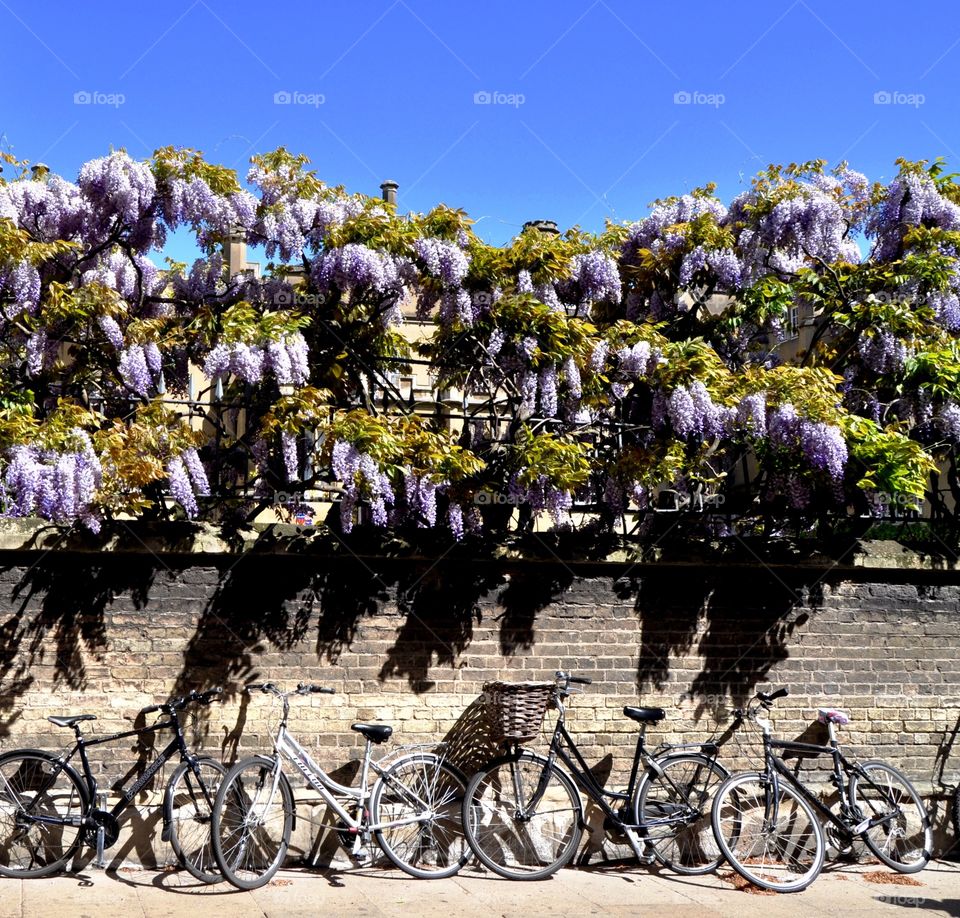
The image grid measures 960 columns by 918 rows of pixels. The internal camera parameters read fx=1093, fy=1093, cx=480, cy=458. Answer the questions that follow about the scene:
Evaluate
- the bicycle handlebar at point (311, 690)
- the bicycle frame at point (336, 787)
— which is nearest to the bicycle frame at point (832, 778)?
the bicycle frame at point (336, 787)

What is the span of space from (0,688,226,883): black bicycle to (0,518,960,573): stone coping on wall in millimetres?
1167

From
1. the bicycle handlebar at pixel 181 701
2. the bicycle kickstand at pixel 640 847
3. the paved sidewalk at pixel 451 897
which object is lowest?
the paved sidewalk at pixel 451 897

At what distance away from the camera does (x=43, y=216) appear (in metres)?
8.99

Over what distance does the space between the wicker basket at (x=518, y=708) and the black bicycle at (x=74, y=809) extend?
199 cm

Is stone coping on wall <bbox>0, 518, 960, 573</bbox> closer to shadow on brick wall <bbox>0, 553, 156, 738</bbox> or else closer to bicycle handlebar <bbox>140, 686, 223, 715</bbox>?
shadow on brick wall <bbox>0, 553, 156, 738</bbox>

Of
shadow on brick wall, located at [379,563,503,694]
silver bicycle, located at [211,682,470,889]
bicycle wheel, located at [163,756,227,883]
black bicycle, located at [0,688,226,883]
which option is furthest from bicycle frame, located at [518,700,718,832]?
black bicycle, located at [0,688,226,883]

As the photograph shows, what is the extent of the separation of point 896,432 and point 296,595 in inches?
203

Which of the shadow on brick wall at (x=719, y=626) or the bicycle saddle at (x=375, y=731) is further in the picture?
the shadow on brick wall at (x=719, y=626)

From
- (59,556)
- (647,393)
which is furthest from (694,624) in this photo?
(59,556)

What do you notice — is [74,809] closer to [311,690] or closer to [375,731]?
[311,690]

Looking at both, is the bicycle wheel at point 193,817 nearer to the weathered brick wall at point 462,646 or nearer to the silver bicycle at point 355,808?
the silver bicycle at point 355,808

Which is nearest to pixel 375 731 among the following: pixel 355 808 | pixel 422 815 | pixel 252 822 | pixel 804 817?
pixel 355 808

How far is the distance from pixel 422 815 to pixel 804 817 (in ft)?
9.51

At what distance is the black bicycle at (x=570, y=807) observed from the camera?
7.75m
